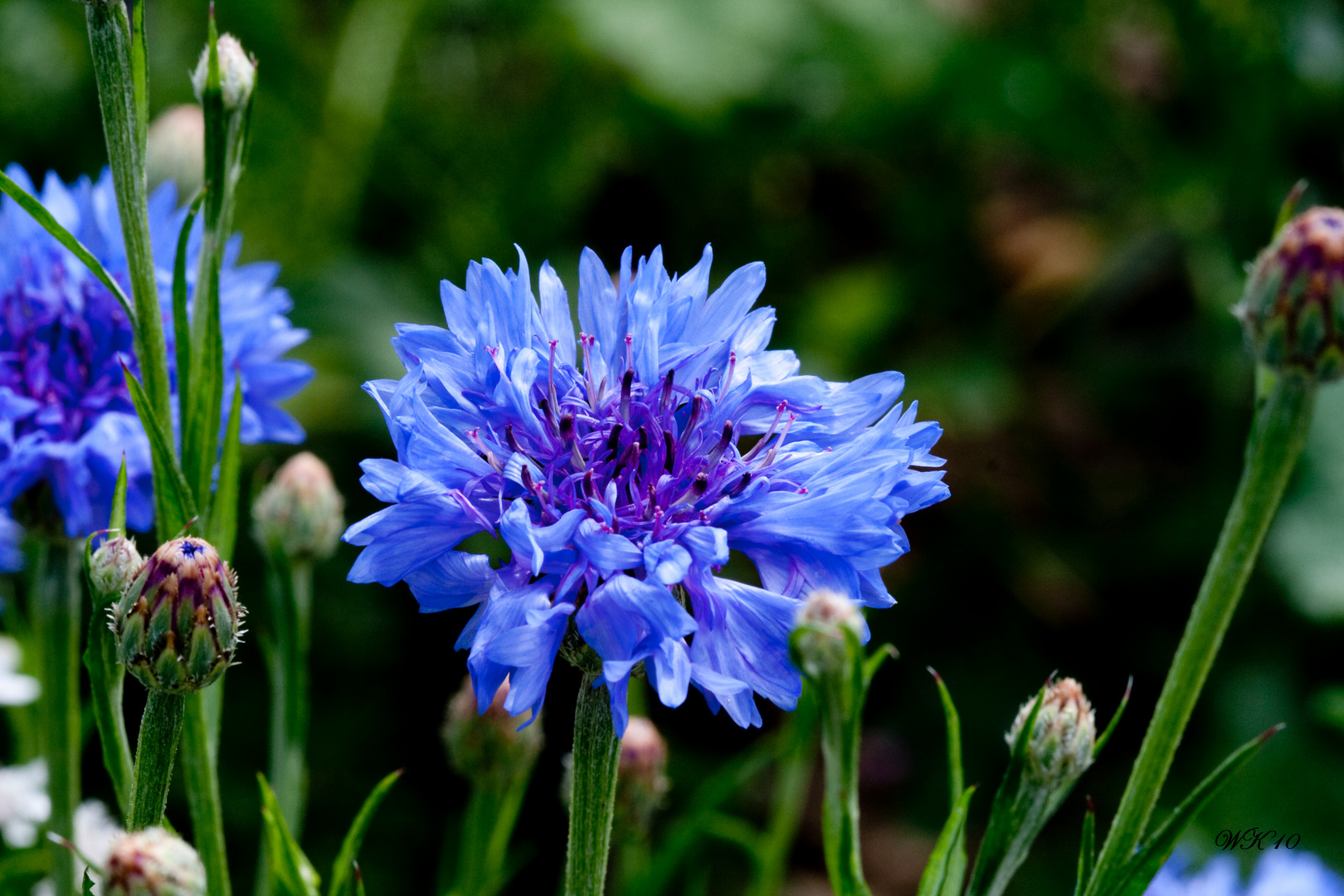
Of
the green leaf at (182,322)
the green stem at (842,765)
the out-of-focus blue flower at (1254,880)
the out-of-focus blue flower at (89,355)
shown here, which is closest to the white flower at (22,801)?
the out-of-focus blue flower at (89,355)

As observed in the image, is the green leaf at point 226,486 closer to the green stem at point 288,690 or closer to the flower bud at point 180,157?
the green stem at point 288,690

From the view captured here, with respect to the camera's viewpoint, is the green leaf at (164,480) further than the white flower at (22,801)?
No

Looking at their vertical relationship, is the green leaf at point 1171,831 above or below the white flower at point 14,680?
below

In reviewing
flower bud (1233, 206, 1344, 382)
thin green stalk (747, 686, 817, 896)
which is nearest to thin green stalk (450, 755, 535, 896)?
thin green stalk (747, 686, 817, 896)

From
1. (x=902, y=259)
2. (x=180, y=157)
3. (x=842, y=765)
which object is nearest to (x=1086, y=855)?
(x=842, y=765)

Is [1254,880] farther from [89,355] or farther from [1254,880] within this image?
[89,355]

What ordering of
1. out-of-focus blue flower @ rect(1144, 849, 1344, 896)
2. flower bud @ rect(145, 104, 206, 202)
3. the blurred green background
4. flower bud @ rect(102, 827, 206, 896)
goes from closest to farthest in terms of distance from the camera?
1. flower bud @ rect(102, 827, 206, 896)
2. out-of-focus blue flower @ rect(1144, 849, 1344, 896)
3. flower bud @ rect(145, 104, 206, 202)
4. the blurred green background

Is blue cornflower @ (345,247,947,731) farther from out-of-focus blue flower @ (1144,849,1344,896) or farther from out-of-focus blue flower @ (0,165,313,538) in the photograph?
out-of-focus blue flower @ (1144,849,1344,896)

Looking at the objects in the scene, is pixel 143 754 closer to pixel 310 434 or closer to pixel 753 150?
pixel 310 434
